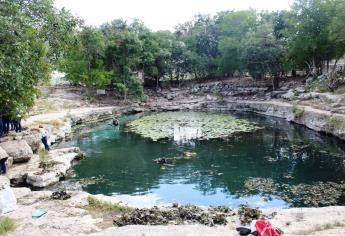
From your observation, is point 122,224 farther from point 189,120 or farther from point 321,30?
point 321,30

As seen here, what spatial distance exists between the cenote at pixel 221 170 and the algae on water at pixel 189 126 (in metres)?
1.81

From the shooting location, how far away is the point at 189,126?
44.6 metres

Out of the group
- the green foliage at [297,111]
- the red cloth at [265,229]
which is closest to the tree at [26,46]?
the red cloth at [265,229]

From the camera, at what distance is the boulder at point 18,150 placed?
24.6 meters

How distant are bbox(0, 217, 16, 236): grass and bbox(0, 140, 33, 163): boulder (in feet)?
37.2

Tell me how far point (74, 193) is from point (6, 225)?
454 centimetres

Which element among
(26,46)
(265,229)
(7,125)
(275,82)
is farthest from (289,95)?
(265,229)

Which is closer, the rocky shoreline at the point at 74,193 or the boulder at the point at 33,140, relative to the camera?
the rocky shoreline at the point at 74,193

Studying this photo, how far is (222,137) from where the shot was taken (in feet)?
120

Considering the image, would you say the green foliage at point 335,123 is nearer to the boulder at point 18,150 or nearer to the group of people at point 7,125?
the boulder at point 18,150

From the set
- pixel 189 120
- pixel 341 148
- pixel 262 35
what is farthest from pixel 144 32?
pixel 341 148

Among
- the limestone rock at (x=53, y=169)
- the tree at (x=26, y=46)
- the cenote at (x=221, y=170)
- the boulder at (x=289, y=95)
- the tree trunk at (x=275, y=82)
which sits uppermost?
the tree at (x=26, y=46)

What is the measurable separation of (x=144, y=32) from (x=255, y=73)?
21.1 m

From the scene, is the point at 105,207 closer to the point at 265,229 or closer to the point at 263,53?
the point at 265,229
